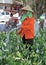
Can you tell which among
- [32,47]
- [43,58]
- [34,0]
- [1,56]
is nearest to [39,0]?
[34,0]

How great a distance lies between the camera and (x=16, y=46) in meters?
7.82

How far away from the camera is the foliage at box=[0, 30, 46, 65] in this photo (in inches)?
197

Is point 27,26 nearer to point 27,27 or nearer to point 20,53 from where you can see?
point 27,27

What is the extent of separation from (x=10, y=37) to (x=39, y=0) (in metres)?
5.19

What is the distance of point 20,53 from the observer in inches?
261

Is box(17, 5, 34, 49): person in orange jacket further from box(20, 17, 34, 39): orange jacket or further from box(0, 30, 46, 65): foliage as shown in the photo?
box(0, 30, 46, 65): foliage

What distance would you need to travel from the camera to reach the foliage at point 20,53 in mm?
5008

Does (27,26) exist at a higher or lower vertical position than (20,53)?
higher

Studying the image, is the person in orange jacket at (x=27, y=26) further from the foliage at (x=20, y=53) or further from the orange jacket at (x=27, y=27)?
the foliage at (x=20, y=53)

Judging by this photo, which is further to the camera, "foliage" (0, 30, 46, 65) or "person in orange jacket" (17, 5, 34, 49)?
"person in orange jacket" (17, 5, 34, 49)

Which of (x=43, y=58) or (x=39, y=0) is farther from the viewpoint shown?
(x=39, y=0)

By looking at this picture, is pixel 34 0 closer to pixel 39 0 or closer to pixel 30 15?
pixel 39 0

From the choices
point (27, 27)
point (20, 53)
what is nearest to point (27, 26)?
point (27, 27)

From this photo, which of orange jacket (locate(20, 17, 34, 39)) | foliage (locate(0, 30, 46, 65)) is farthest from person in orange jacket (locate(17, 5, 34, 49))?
foliage (locate(0, 30, 46, 65))
